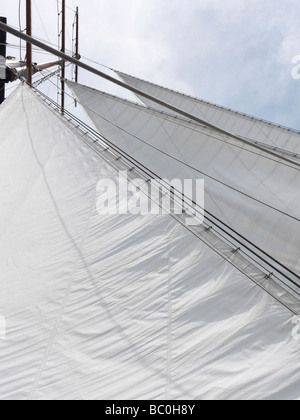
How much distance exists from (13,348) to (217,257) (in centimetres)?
163

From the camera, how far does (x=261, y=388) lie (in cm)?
218

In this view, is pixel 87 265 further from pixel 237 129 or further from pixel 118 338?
pixel 237 129

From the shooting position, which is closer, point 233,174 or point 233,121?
point 233,174

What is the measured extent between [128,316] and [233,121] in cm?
1100

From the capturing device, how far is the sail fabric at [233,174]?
21.8ft

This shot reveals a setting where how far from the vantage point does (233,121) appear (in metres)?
12.8

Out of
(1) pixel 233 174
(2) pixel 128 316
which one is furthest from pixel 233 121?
(2) pixel 128 316

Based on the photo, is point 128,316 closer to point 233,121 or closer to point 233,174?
point 233,174

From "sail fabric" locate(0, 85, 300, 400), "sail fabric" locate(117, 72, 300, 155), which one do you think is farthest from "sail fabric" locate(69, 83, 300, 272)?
"sail fabric" locate(117, 72, 300, 155)

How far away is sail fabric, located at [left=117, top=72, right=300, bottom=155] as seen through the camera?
10977mm

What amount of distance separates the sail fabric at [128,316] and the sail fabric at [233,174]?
2.20 metres

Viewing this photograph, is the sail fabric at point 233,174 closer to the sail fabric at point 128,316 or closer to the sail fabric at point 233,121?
the sail fabric at point 128,316

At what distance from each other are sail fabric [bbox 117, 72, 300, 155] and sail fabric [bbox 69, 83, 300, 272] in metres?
3.30
